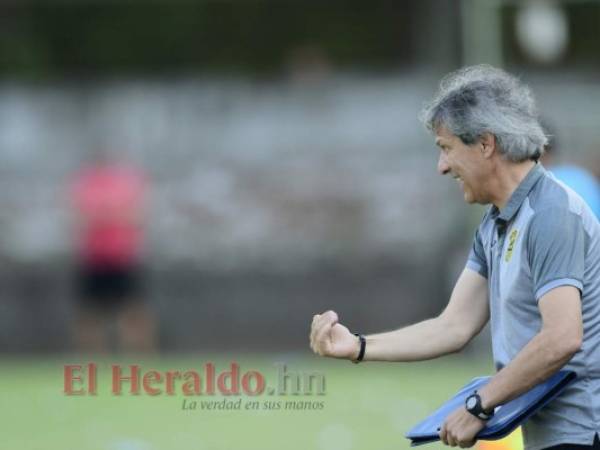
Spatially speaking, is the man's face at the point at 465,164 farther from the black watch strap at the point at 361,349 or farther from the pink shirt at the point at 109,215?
the pink shirt at the point at 109,215

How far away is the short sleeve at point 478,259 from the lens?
615 cm

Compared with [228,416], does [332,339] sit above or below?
above

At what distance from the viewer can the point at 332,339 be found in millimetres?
6121

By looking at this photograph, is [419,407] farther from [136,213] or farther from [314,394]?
[136,213]

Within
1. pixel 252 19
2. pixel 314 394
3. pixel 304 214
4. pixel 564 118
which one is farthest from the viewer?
pixel 252 19

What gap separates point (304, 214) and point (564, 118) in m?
3.42

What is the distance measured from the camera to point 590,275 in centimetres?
557

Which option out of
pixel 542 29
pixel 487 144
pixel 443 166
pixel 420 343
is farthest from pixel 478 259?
pixel 542 29

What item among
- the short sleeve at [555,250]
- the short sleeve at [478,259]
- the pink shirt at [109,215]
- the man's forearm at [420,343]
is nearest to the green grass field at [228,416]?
the pink shirt at [109,215]

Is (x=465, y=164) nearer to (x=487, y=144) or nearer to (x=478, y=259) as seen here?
(x=487, y=144)

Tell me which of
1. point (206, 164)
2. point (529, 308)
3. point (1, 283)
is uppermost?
point (529, 308)

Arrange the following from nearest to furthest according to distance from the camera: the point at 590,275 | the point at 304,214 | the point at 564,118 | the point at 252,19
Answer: the point at 590,275 < the point at 564,118 < the point at 304,214 < the point at 252,19

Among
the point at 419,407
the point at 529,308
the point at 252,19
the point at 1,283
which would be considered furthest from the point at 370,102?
the point at 529,308

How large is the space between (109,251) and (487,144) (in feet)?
43.1
